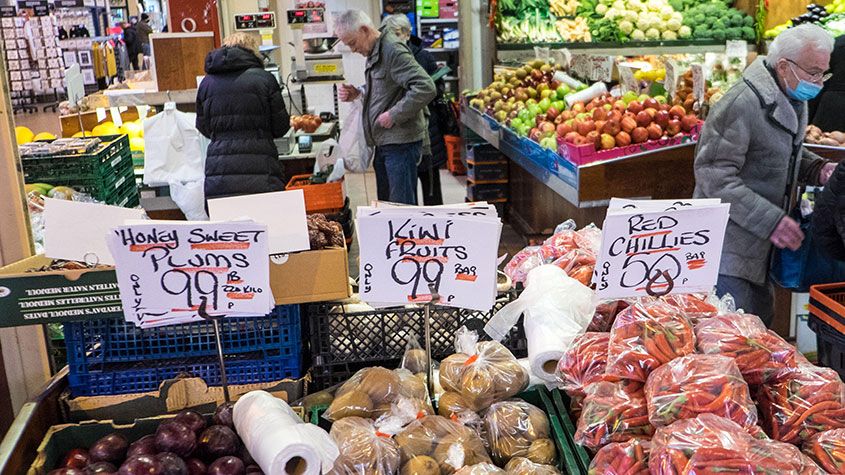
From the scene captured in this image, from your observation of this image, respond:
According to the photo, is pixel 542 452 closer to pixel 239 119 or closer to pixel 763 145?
pixel 763 145

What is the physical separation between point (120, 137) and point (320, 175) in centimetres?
167

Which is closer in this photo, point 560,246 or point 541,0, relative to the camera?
point 560,246

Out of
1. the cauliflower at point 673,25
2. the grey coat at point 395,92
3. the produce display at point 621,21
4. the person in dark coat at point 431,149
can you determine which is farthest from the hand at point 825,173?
the cauliflower at point 673,25

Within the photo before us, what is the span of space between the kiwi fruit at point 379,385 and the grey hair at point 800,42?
2.14m

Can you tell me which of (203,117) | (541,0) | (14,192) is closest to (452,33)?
(541,0)

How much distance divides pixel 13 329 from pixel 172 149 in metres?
3.22

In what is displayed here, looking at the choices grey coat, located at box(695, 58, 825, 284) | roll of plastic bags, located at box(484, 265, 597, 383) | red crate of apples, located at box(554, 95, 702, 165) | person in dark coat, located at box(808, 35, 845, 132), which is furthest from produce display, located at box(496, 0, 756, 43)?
roll of plastic bags, located at box(484, 265, 597, 383)

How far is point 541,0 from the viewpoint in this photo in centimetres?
789

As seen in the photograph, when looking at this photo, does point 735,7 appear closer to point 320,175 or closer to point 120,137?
point 320,175

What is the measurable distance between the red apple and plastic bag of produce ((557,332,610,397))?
2.78 m

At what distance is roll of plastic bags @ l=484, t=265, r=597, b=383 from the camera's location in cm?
194

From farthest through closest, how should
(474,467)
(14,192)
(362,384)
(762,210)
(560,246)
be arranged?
1. (762,210)
2. (560,246)
3. (14,192)
4. (362,384)
5. (474,467)

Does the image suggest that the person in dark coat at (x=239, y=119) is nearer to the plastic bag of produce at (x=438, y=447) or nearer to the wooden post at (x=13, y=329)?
the wooden post at (x=13, y=329)

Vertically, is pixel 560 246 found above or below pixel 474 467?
above
